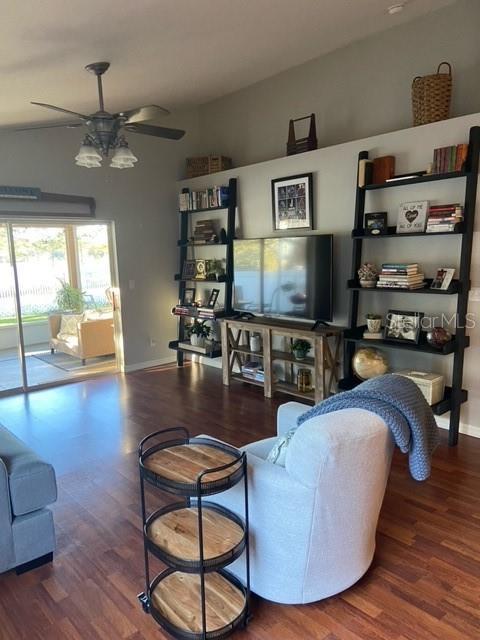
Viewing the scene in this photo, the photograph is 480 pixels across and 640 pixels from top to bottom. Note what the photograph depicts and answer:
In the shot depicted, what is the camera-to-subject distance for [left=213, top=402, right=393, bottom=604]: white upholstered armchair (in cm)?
167

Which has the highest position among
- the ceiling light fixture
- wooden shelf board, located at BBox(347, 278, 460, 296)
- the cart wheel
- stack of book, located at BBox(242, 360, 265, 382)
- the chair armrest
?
the ceiling light fixture

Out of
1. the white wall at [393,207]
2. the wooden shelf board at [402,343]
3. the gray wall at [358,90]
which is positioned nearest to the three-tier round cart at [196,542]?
the wooden shelf board at [402,343]

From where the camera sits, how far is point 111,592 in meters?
2.07

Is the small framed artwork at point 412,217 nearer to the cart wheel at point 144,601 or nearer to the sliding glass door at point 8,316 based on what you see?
the cart wheel at point 144,601

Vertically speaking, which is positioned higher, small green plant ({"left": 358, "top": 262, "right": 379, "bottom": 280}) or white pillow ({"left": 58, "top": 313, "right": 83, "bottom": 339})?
small green plant ({"left": 358, "top": 262, "right": 379, "bottom": 280})

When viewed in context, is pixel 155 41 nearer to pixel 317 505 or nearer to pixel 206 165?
pixel 206 165

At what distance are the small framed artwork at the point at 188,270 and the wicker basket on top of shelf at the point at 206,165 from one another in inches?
43.7

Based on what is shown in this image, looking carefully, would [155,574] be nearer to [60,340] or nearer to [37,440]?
[37,440]

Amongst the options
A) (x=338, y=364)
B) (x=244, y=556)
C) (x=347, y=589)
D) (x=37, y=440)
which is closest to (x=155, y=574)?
(x=244, y=556)

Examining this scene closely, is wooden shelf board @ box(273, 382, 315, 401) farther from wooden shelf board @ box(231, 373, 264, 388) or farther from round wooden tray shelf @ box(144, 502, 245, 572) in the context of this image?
round wooden tray shelf @ box(144, 502, 245, 572)

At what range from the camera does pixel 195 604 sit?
1836mm

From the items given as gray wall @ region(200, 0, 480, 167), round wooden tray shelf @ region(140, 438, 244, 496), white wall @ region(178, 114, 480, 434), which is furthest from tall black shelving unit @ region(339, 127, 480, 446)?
round wooden tray shelf @ region(140, 438, 244, 496)

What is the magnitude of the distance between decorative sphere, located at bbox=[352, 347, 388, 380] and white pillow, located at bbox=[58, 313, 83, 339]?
4.10 metres

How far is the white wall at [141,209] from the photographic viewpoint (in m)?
5.16
